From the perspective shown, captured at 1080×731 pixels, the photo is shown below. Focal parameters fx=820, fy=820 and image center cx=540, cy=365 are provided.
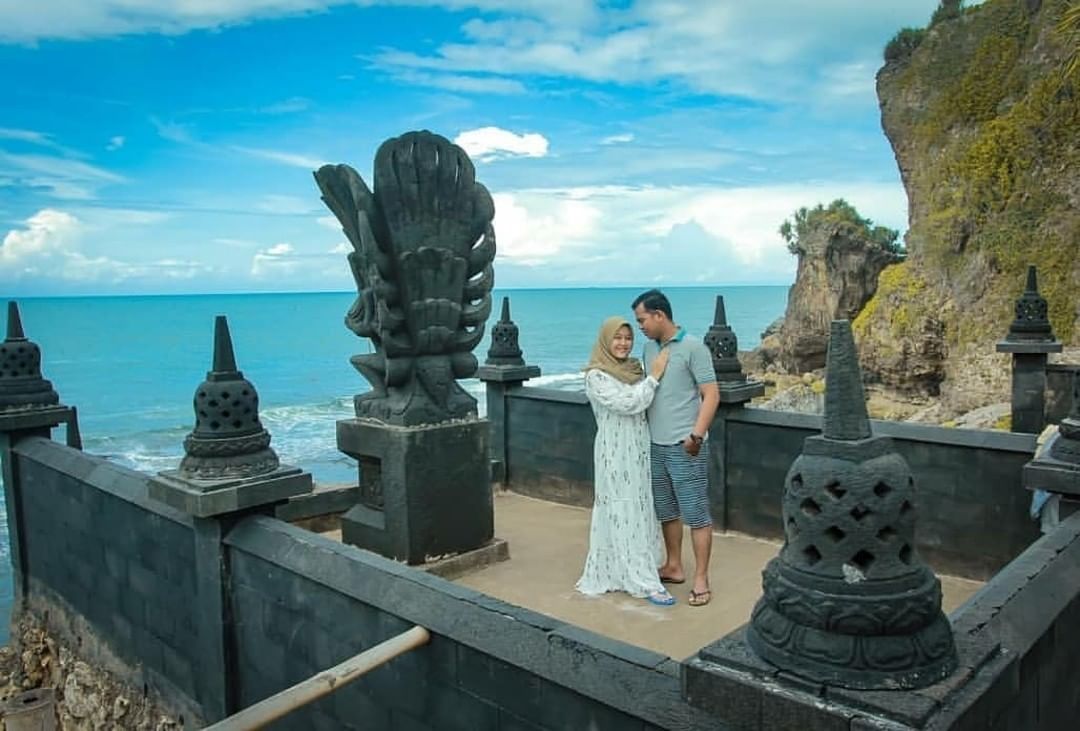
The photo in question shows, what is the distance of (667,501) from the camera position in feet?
19.0

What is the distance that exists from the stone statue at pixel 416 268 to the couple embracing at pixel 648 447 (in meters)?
1.45

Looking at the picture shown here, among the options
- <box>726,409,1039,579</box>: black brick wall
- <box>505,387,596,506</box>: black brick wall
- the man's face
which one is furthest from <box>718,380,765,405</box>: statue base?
the man's face

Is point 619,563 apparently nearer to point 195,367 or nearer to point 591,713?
point 591,713

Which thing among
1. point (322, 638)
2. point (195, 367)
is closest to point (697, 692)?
point (322, 638)

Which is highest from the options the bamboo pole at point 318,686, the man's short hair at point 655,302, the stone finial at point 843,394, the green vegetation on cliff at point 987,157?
the green vegetation on cliff at point 987,157

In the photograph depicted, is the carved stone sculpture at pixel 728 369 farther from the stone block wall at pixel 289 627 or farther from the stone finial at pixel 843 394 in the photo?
the stone finial at pixel 843 394

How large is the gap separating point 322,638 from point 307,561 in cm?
40

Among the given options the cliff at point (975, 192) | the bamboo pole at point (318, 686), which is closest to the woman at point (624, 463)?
the bamboo pole at point (318, 686)

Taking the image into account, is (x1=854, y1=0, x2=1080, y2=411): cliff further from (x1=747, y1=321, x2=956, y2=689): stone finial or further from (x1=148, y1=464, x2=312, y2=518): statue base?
(x1=747, y1=321, x2=956, y2=689): stone finial

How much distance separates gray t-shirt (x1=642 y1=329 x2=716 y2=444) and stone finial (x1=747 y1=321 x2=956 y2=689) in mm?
2976

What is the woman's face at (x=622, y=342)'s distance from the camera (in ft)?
18.3

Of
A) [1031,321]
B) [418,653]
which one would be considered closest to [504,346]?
[418,653]

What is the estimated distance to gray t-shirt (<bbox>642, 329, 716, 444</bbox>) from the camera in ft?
17.8

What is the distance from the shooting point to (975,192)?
24297 millimetres
